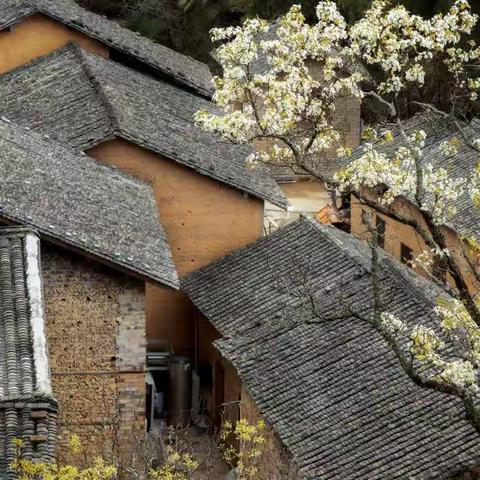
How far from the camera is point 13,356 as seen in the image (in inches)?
586

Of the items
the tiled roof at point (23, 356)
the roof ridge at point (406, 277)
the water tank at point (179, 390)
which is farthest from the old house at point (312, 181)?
the tiled roof at point (23, 356)

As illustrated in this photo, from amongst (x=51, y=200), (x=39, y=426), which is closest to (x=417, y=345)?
(x=39, y=426)

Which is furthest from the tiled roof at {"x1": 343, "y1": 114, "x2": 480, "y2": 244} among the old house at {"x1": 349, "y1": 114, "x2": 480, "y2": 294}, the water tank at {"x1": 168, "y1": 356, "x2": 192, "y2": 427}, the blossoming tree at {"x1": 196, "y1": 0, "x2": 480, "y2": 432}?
the water tank at {"x1": 168, "y1": 356, "x2": 192, "y2": 427}

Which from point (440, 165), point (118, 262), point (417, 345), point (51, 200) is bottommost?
point (417, 345)

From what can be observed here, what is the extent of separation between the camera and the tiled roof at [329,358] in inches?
707

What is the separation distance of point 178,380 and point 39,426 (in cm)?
1191

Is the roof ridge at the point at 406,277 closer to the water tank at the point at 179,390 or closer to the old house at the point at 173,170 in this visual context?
the old house at the point at 173,170

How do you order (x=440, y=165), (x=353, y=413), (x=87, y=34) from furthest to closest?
(x=87, y=34) < (x=440, y=165) < (x=353, y=413)

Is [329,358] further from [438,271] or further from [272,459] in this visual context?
[438,271]

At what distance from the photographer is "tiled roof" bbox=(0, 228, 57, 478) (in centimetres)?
1280

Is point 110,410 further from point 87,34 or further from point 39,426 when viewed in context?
point 87,34

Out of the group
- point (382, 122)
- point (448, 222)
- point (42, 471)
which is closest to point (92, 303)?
point (382, 122)

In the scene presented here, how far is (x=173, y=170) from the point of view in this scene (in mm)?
26688

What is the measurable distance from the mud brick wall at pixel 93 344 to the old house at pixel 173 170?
19.0ft
